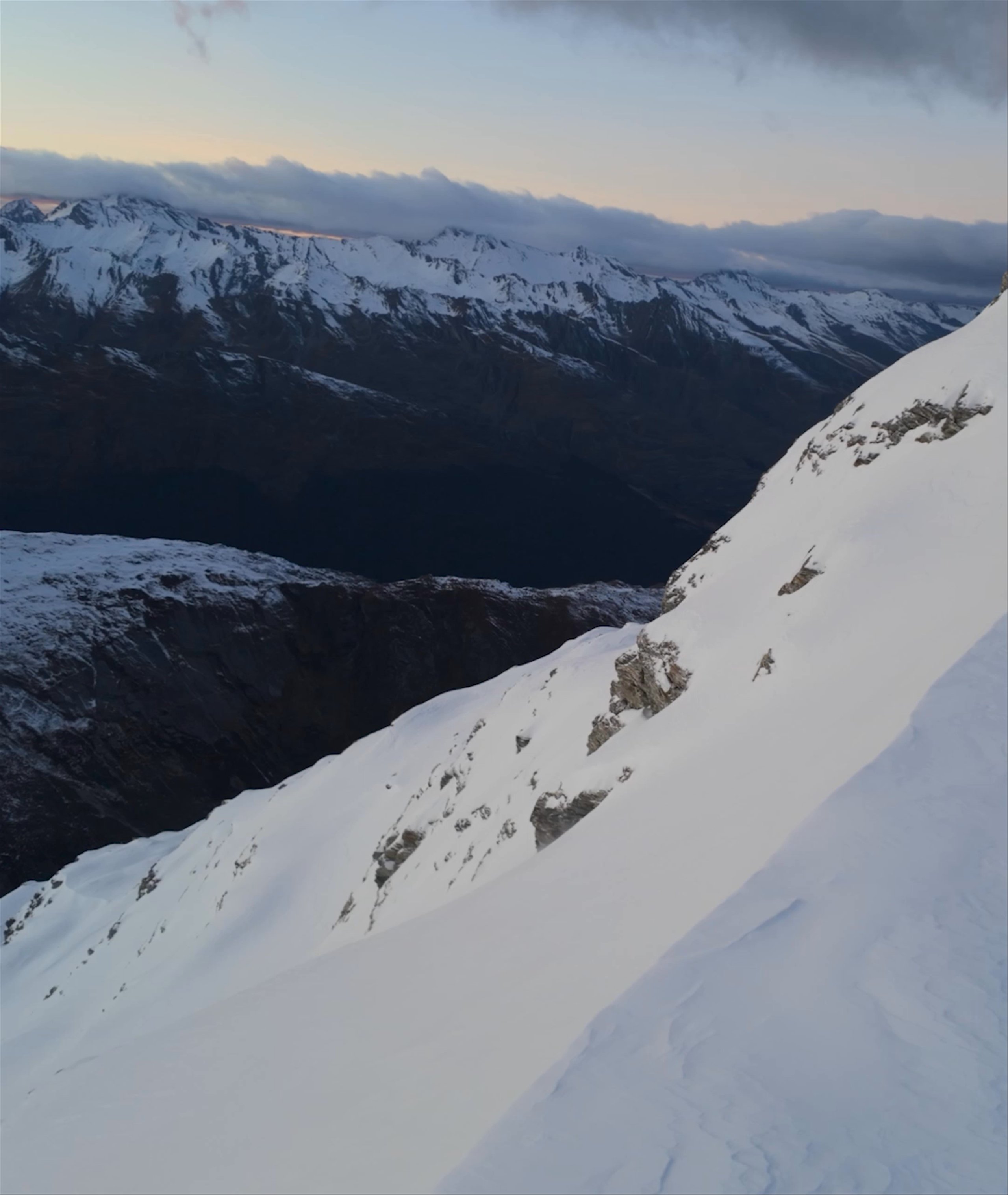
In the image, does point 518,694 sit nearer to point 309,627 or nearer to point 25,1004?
point 25,1004

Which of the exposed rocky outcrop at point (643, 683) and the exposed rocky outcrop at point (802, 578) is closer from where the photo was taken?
the exposed rocky outcrop at point (802, 578)

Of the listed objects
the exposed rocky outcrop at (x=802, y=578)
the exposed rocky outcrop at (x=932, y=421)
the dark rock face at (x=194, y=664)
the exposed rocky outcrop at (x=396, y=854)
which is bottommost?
the dark rock face at (x=194, y=664)

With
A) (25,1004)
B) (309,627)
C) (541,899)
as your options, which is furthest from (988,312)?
(309,627)

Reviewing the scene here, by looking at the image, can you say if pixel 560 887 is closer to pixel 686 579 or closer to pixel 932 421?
pixel 686 579

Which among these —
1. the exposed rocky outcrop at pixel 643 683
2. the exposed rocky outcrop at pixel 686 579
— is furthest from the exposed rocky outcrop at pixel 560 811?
the exposed rocky outcrop at pixel 686 579

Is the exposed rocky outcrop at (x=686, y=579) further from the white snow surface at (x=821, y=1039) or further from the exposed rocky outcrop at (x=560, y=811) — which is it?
the white snow surface at (x=821, y=1039)
